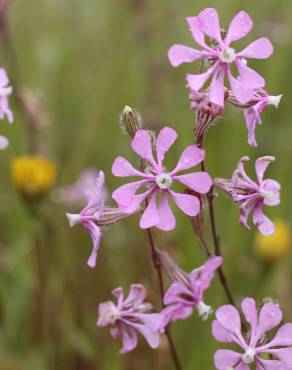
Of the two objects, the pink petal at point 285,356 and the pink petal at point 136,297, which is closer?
the pink petal at point 285,356

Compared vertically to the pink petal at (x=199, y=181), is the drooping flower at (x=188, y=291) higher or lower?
lower

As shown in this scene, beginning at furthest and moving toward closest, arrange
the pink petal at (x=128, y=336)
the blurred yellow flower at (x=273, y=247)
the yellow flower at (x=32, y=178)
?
the blurred yellow flower at (x=273, y=247) → the yellow flower at (x=32, y=178) → the pink petal at (x=128, y=336)

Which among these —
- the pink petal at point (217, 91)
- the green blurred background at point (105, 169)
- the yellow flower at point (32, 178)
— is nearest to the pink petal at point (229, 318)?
the pink petal at point (217, 91)

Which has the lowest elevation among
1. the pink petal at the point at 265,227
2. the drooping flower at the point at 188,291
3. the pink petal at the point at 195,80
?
the drooping flower at the point at 188,291

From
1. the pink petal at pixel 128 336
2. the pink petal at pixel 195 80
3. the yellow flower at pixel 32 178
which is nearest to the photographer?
the pink petal at pixel 195 80

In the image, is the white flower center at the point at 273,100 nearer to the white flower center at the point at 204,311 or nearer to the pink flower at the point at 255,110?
the pink flower at the point at 255,110

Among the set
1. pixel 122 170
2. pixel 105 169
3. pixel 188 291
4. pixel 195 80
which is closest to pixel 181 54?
pixel 195 80

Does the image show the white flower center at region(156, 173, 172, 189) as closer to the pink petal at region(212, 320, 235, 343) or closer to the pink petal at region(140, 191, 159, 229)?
the pink petal at region(140, 191, 159, 229)

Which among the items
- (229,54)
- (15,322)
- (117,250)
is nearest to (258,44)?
(229,54)
